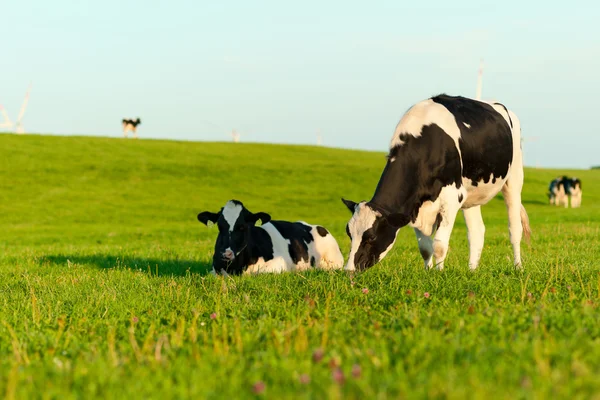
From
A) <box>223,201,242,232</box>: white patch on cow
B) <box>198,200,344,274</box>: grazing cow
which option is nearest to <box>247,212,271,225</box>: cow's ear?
<box>198,200,344,274</box>: grazing cow

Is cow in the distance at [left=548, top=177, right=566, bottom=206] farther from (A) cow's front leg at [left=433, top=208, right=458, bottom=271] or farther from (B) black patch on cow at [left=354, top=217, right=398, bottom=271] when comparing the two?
(B) black patch on cow at [left=354, top=217, right=398, bottom=271]

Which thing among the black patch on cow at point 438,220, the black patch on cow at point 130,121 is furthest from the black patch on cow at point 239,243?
the black patch on cow at point 130,121

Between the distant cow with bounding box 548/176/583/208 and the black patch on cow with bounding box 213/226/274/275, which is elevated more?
the distant cow with bounding box 548/176/583/208

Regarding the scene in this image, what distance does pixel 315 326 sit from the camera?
5.56 metres

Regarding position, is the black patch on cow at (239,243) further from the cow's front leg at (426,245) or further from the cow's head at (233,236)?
the cow's front leg at (426,245)

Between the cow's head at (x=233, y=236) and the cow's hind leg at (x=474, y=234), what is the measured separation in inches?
153

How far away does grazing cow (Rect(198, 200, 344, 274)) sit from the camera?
451 inches

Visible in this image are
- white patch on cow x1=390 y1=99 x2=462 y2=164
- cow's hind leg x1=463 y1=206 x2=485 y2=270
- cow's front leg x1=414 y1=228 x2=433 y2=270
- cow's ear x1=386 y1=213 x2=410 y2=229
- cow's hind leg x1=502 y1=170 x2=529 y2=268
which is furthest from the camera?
cow's hind leg x1=502 y1=170 x2=529 y2=268

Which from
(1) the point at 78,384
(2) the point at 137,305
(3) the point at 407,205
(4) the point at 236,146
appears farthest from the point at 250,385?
(4) the point at 236,146

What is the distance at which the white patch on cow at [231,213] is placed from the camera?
11.4 meters

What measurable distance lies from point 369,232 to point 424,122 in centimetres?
200

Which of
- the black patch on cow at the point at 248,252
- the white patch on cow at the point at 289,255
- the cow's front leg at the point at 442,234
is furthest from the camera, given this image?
the white patch on cow at the point at 289,255

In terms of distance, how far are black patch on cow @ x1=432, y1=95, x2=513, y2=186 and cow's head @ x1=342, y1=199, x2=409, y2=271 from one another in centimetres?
180

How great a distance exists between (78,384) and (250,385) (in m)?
1.10
